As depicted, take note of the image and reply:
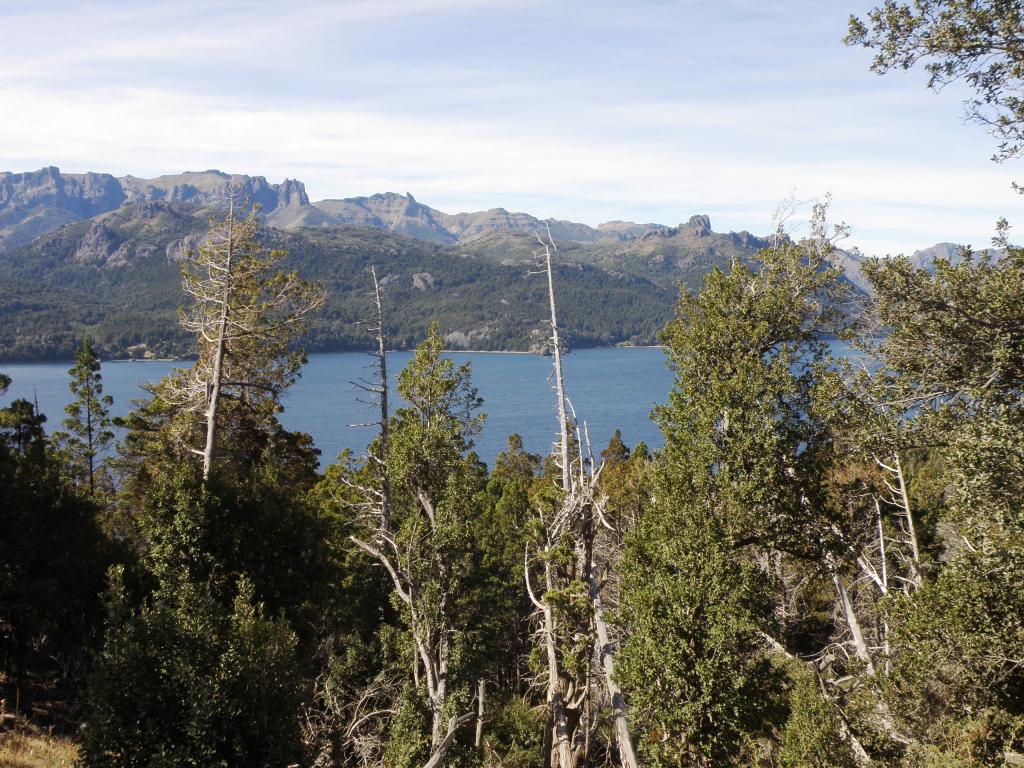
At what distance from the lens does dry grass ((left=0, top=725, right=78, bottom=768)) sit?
1258 centimetres

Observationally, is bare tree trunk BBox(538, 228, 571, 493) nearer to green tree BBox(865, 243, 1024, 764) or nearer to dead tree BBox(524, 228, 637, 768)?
dead tree BBox(524, 228, 637, 768)

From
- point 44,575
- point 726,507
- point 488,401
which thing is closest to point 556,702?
point 726,507

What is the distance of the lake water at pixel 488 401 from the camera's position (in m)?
99.6

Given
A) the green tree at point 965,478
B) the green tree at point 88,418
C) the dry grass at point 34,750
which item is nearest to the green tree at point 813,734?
the green tree at point 965,478

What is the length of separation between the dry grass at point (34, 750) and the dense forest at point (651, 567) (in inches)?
7.4

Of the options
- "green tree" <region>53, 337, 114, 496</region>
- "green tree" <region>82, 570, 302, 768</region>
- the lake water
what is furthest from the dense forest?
the lake water

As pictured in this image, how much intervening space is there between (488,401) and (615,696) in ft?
418

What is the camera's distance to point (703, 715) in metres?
12.2

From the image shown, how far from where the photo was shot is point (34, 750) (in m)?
13.4

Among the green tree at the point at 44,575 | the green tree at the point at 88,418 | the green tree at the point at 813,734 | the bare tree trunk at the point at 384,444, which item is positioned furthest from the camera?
the green tree at the point at 88,418

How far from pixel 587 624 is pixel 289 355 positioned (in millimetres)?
17361

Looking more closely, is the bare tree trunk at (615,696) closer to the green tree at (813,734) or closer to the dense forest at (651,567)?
the dense forest at (651,567)

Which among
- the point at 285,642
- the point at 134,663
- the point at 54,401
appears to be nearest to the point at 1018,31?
the point at 285,642

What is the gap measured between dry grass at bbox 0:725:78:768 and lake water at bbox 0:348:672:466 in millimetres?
52342
